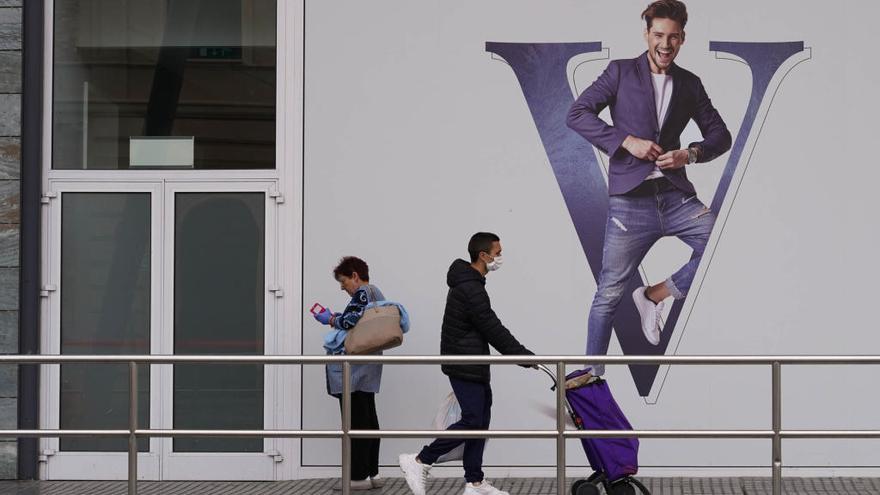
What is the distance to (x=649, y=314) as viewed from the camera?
1077cm

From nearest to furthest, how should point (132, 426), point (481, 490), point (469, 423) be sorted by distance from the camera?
point (132, 426) < point (469, 423) < point (481, 490)

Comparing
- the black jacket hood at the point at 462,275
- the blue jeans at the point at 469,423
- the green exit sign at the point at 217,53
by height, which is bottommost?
the blue jeans at the point at 469,423

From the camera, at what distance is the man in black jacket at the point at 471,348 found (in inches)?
368

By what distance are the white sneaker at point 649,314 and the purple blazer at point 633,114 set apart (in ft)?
2.64

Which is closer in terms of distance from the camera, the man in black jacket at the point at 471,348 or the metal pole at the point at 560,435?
the metal pole at the point at 560,435

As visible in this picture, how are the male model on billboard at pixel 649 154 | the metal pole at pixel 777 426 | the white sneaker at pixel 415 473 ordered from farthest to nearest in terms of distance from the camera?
the male model on billboard at pixel 649 154
the white sneaker at pixel 415 473
the metal pole at pixel 777 426

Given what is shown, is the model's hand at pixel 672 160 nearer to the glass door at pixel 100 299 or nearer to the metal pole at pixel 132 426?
the glass door at pixel 100 299

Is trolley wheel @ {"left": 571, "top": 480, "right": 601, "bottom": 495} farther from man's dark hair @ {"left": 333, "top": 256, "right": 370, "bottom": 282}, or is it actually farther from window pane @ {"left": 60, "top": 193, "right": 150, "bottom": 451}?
window pane @ {"left": 60, "top": 193, "right": 150, "bottom": 451}

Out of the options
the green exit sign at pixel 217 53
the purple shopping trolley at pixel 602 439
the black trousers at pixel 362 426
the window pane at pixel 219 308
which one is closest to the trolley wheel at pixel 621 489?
the purple shopping trolley at pixel 602 439

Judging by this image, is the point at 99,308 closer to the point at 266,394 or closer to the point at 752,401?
the point at 266,394

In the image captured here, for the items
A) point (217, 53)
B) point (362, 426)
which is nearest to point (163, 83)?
point (217, 53)

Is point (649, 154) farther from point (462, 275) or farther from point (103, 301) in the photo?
point (103, 301)

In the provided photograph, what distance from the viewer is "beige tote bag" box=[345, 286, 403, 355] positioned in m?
10.1

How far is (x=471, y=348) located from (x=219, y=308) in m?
2.55
